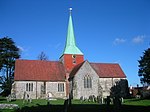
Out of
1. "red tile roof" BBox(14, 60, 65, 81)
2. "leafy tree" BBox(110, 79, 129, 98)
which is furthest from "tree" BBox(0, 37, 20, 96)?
"leafy tree" BBox(110, 79, 129, 98)

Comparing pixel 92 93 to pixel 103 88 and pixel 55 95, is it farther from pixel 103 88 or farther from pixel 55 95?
pixel 55 95

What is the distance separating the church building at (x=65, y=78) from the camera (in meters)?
43.8

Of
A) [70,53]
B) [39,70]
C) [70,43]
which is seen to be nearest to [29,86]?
[39,70]

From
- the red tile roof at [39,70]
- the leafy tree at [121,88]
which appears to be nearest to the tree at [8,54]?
the red tile roof at [39,70]

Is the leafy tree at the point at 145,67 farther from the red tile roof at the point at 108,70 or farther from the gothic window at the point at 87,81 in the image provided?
the gothic window at the point at 87,81

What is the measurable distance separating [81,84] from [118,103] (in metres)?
27.5

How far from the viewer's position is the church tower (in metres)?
50.0

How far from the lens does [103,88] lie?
47781mm

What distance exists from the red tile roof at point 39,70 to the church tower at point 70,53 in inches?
62.8

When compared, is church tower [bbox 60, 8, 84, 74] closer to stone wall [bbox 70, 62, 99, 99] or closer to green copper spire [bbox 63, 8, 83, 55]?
green copper spire [bbox 63, 8, 83, 55]

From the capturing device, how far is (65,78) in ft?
153

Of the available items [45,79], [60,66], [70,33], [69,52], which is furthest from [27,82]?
[70,33]

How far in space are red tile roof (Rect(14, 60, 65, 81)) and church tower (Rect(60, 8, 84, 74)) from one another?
159cm

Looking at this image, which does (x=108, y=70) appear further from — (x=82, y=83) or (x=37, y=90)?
(x=37, y=90)
